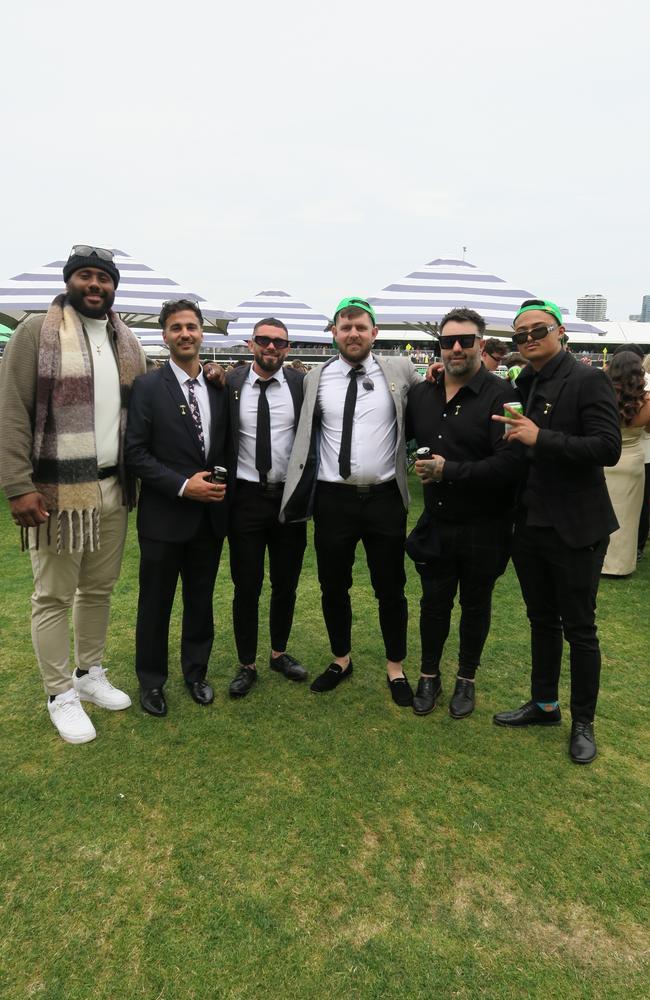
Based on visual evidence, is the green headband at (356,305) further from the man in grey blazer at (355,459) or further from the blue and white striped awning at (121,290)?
the blue and white striped awning at (121,290)

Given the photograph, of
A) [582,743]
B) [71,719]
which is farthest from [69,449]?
[582,743]

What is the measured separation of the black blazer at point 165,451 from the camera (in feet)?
10.3

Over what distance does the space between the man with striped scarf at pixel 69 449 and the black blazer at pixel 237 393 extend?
1.70 feet

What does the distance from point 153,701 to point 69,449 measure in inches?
57.8

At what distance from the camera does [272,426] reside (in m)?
3.47

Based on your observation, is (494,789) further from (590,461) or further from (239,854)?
(590,461)

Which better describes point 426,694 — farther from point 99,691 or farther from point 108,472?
point 108,472

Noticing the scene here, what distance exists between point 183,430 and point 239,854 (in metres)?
2.02

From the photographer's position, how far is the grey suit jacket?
3.34 metres

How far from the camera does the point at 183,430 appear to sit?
322 centimetres

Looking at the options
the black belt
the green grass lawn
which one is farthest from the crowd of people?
the green grass lawn

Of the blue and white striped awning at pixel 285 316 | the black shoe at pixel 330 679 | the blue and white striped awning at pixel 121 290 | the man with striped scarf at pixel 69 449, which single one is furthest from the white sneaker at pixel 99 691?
the blue and white striped awning at pixel 285 316

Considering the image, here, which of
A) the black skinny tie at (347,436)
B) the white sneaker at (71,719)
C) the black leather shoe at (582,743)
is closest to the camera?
the black leather shoe at (582,743)

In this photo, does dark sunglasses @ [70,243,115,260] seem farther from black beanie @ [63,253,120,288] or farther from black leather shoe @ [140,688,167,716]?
black leather shoe @ [140,688,167,716]
